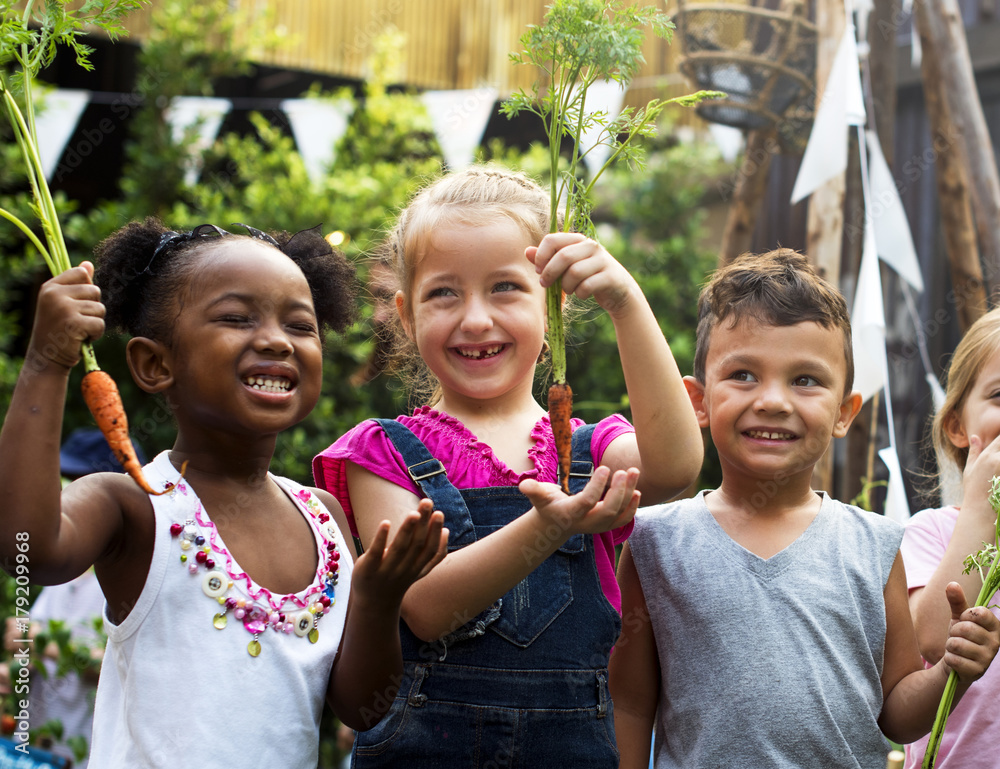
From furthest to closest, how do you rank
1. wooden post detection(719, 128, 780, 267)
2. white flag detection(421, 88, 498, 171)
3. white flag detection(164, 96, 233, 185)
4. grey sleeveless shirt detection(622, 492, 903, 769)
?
1. white flag detection(421, 88, 498, 171)
2. white flag detection(164, 96, 233, 185)
3. wooden post detection(719, 128, 780, 267)
4. grey sleeveless shirt detection(622, 492, 903, 769)

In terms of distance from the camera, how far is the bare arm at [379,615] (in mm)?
1458

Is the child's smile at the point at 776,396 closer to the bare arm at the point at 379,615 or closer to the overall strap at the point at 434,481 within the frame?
the overall strap at the point at 434,481

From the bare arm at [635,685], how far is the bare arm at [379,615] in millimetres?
544

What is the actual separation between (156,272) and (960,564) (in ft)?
5.64

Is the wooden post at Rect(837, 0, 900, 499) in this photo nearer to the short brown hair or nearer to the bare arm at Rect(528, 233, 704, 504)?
the short brown hair

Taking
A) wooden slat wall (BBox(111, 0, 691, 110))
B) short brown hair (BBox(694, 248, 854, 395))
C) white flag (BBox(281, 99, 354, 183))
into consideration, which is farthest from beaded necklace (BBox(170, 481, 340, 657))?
wooden slat wall (BBox(111, 0, 691, 110))

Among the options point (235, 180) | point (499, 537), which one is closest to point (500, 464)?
point (499, 537)

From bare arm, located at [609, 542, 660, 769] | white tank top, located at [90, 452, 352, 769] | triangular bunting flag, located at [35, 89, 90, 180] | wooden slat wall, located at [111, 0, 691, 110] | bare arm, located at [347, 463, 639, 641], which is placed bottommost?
bare arm, located at [609, 542, 660, 769]

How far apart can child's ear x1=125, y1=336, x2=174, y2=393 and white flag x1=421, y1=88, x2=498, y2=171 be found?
14.7 feet

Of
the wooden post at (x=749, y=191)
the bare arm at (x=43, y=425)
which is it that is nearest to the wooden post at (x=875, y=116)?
the wooden post at (x=749, y=191)

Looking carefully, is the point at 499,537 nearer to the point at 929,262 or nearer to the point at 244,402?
the point at 244,402

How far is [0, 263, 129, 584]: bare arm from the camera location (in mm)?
1326

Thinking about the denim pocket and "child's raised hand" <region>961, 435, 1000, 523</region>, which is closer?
the denim pocket

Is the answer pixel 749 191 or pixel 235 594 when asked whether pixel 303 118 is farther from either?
pixel 235 594
